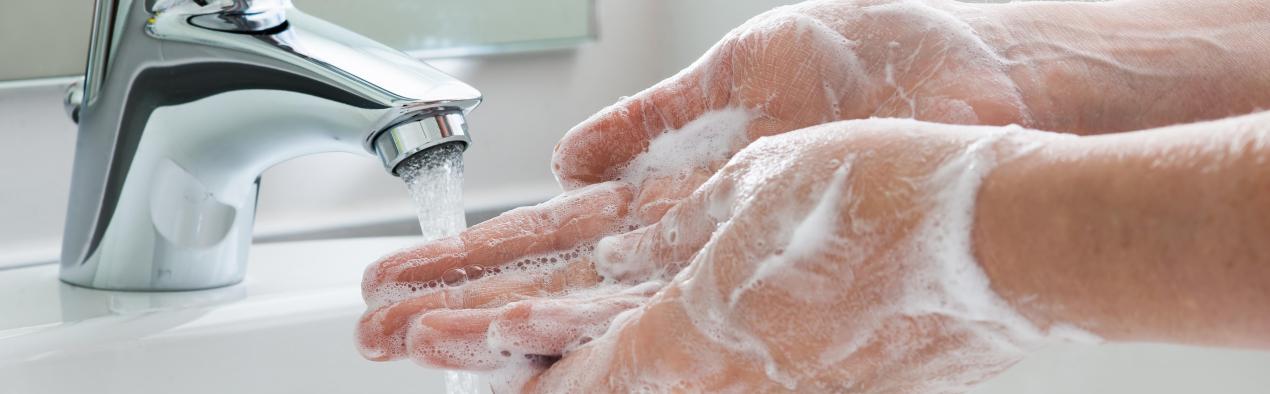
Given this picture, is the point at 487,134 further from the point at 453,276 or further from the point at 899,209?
the point at 899,209

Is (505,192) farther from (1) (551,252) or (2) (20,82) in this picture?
(1) (551,252)

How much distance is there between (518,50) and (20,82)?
1.40ft

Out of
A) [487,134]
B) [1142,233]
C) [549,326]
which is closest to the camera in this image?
[1142,233]

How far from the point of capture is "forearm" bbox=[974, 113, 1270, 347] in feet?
1.07

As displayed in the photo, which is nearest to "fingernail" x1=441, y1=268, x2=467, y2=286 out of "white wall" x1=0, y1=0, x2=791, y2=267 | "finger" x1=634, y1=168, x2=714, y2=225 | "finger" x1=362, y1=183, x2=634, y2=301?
"finger" x1=362, y1=183, x2=634, y2=301

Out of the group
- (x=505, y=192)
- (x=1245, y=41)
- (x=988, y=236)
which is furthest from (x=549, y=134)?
(x=988, y=236)

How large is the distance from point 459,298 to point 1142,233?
11.8 inches

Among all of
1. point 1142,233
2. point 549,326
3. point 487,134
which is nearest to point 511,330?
point 549,326

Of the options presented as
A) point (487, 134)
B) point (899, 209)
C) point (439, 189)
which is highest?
point (899, 209)

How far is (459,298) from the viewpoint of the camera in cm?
52

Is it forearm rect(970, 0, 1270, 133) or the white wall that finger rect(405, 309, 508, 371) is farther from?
the white wall

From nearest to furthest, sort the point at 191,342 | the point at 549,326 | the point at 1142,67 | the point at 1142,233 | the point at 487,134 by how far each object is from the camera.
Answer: the point at 1142,233, the point at 549,326, the point at 1142,67, the point at 191,342, the point at 487,134

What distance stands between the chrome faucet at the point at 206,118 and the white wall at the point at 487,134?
8.1 inches

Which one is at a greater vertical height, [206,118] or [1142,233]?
[1142,233]
